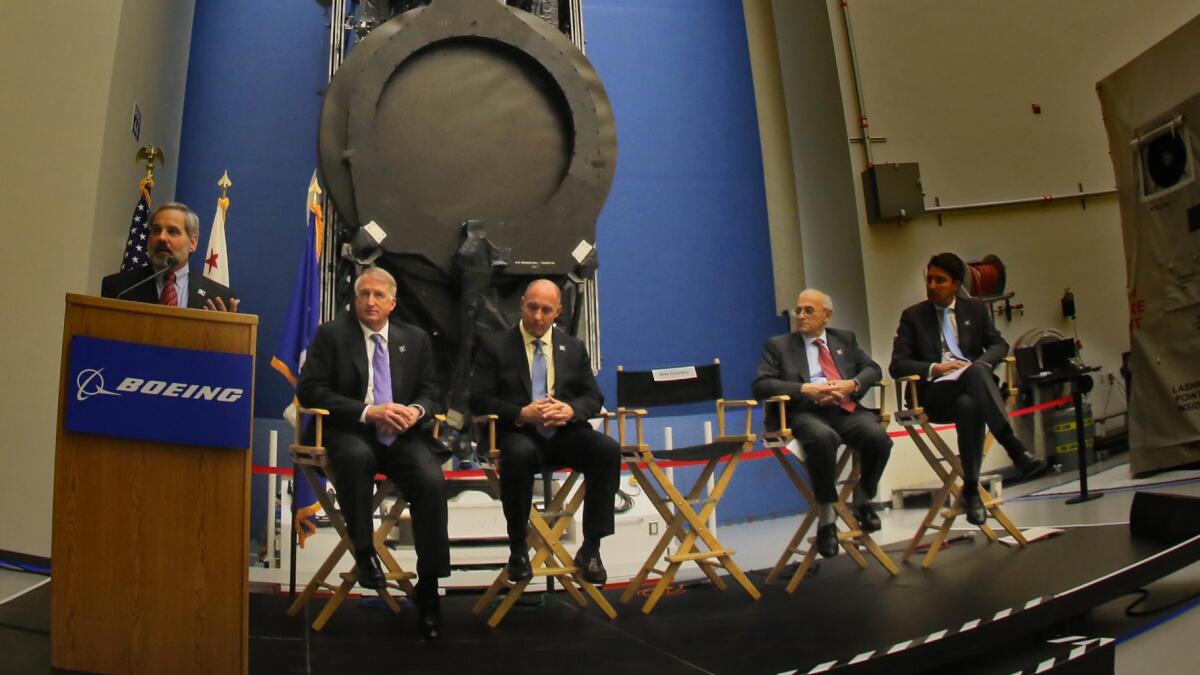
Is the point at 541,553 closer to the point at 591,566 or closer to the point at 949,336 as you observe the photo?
the point at 591,566

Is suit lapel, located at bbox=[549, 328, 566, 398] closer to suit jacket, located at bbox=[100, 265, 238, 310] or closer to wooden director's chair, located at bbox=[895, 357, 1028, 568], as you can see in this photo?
suit jacket, located at bbox=[100, 265, 238, 310]

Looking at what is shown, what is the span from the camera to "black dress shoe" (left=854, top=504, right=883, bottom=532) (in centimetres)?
358

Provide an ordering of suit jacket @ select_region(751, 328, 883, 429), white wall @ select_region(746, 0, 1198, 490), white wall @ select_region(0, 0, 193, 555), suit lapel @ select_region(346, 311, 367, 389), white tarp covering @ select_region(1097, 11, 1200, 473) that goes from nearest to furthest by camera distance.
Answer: suit lapel @ select_region(346, 311, 367, 389) < suit jacket @ select_region(751, 328, 883, 429) < white wall @ select_region(0, 0, 193, 555) < white tarp covering @ select_region(1097, 11, 1200, 473) < white wall @ select_region(746, 0, 1198, 490)

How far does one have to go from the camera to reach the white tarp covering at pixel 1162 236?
4.63m

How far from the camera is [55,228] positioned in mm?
4102

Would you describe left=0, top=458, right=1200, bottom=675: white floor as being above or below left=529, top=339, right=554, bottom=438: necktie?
below

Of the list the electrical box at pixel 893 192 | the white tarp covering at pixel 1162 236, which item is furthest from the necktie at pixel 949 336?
the electrical box at pixel 893 192

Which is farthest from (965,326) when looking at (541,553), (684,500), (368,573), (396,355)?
(368,573)

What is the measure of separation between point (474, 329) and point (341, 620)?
Answer: 1363 mm

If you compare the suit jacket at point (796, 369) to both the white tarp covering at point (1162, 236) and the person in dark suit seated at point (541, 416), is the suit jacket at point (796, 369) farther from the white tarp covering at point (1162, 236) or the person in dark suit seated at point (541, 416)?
the white tarp covering at point (1162, 236)

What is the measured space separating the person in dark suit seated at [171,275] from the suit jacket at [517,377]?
0.98 metres

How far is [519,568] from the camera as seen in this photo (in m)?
3.02

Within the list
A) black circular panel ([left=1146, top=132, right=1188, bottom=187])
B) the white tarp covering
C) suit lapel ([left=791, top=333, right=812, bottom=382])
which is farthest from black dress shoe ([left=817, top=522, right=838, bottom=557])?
black circular panel ([left=1146, top=132, right=1188, bottom=187])

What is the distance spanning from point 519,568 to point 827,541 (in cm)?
128
